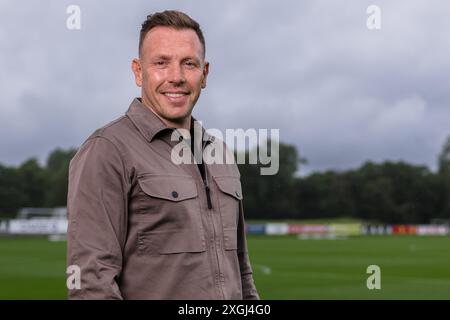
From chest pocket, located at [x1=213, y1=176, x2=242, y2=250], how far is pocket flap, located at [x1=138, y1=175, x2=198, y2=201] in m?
0.25

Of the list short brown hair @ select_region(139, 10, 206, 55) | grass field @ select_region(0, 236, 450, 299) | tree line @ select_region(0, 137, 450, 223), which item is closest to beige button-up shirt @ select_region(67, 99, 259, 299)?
short brown hair @ select_region(139, 10, 206, 55)

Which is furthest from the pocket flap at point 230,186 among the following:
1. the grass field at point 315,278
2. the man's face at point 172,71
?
the grass field at point 315,278

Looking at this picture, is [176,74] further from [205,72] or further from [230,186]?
[230,186]

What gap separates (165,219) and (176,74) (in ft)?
2.43

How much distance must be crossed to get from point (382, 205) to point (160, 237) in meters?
111

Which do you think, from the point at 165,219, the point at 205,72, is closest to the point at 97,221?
the point at 165,219

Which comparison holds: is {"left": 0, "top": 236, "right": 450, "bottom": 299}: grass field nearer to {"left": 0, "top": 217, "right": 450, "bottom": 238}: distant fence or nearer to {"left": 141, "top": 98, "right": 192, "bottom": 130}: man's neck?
{"left": 141, "top": 98, "right": 192, "bottom": 130}: man's neck

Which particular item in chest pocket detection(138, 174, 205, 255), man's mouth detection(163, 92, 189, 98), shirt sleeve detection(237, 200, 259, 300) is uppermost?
man's mouth detection(163, 92, 189, 98)

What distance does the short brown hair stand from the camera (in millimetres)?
3629

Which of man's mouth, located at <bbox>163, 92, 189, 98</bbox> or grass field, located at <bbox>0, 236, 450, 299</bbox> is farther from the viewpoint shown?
grass field, located at <bbox>0, 236, 450, 299</bbox>

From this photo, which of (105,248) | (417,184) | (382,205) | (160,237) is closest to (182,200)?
(160,237)

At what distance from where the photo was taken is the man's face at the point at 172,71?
3.61 meters

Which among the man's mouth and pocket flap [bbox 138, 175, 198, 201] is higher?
the man's mouth

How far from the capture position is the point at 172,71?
363cm
